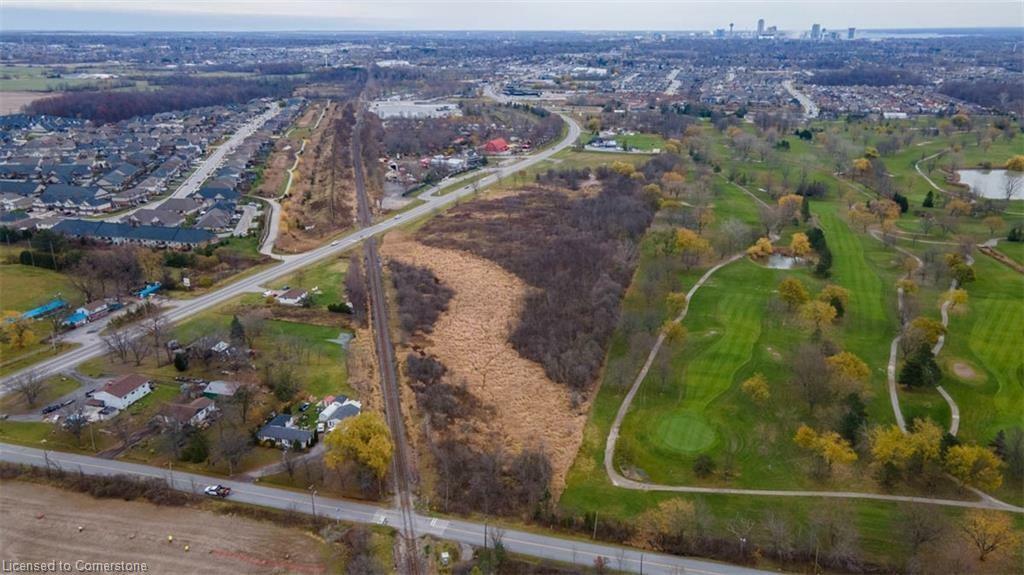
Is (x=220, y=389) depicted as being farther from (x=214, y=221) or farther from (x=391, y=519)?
(x=214, y=221)

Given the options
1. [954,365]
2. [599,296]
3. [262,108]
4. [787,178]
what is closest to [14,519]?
[599,296]

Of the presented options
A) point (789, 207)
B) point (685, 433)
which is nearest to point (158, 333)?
point (685, 433)

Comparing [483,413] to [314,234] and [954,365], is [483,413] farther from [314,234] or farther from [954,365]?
[314,234]

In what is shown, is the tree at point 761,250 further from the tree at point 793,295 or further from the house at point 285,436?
the house at point 285,436

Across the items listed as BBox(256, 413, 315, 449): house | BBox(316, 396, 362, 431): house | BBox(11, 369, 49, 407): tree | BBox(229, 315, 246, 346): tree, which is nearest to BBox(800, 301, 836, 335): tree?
BBox(316, 396, 362, 431): house

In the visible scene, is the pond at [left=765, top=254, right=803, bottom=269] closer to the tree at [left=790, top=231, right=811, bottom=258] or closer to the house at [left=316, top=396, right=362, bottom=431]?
the tree at [left=790, top=231, right=811, bottom=258]

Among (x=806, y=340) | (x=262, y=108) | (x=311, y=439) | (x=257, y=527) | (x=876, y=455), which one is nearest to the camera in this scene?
(x=257, y=527)

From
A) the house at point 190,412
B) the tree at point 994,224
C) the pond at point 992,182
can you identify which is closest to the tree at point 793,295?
the tree at point 994,224
